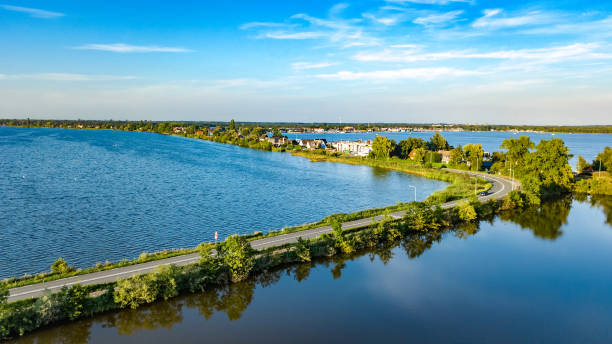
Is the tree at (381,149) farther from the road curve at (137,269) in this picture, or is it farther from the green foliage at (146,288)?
the green foliage at (146,288)

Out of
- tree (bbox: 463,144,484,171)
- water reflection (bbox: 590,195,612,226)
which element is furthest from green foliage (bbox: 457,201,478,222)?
tree (bbox: 463,144,484,171)

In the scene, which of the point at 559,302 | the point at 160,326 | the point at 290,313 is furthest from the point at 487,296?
the point at 160,326

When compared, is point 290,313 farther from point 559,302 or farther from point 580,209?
point 580,209

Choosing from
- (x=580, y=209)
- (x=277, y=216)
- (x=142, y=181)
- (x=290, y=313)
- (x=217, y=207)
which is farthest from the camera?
(x=142, y=181)

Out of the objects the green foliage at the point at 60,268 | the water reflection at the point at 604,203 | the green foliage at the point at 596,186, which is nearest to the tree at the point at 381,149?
the green foliage at the point at 596,186

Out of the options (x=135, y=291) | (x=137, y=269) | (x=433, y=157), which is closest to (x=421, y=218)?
(x=137, y=269)
